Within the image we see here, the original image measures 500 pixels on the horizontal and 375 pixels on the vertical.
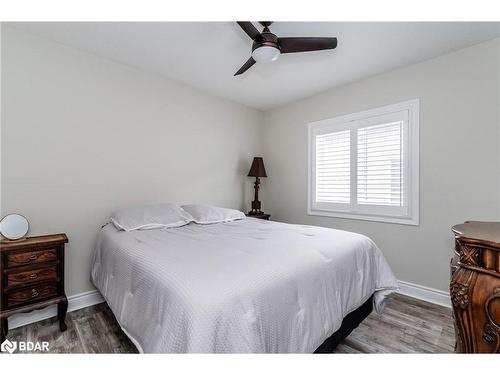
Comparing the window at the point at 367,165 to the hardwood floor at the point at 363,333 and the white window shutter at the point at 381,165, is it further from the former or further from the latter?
the hardwood floor at the point at 363,333

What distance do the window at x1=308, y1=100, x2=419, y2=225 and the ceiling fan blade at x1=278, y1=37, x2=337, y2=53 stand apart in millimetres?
1342

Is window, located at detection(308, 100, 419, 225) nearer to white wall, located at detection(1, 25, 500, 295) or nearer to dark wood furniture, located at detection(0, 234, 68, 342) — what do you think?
white wall, located at detection(1, 25, 500, 295)

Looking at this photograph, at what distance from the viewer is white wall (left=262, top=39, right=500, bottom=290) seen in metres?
2.14

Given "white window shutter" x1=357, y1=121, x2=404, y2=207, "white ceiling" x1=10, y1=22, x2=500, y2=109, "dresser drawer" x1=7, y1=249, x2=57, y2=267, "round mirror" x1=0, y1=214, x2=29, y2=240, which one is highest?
"white ceiling" x1=10, y1=22, x2=500, y2=109

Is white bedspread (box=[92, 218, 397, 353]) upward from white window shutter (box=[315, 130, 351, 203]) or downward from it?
downward

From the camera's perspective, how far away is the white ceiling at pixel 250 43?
1.98 m

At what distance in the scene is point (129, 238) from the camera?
73.2 inches

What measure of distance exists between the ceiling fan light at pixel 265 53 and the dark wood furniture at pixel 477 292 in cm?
157

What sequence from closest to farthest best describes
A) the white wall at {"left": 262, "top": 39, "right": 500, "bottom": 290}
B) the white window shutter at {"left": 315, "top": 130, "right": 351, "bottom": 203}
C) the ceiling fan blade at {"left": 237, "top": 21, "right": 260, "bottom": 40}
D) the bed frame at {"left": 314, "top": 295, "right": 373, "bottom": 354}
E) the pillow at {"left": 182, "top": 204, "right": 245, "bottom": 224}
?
1. the bed frame at {"left": 314, "top": 295, "right": 373, "bottom": 354}
2. the ceiling fan blade at {"left": 237, "top": 21, "right": 260, "bottom": 40}
3. the white wall at {"left": 262, "top": 39, "right": 500, "bottom": 290}
4. the pillow at {"left": 182, "top": 204, "right": 245, "bottom": 224}
5. the white window shutter at {"left": 315, "top": 130, "right": 351, "bottom": 203}

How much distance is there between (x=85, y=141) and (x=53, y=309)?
1546 mm

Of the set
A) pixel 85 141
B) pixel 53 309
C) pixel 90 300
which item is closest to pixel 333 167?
pixel 85 141

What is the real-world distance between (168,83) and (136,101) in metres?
0.48

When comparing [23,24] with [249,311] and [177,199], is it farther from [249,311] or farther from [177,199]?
[249,311]

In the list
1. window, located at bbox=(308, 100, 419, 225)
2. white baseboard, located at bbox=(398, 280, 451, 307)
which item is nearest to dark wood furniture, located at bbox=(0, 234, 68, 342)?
window, located at bbox=(308, 100, 419, 225)
